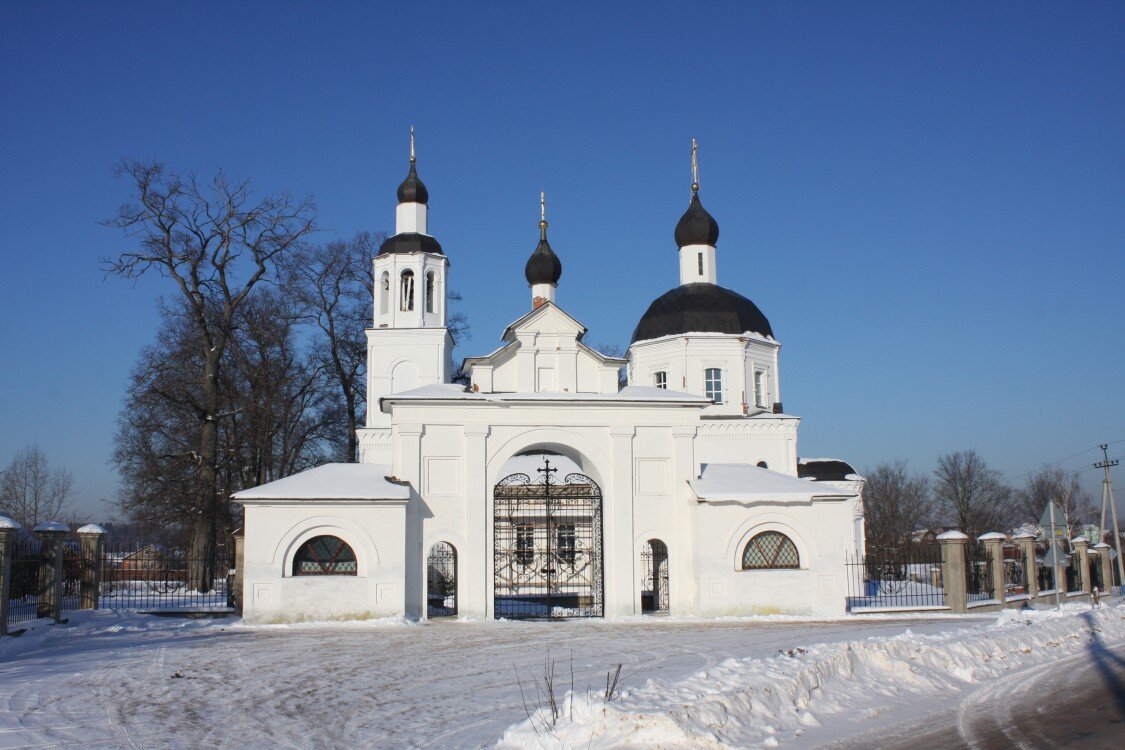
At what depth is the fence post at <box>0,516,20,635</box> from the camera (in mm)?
16016

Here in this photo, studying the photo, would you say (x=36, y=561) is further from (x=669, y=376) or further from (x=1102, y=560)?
Result: (x=1102, y=560)

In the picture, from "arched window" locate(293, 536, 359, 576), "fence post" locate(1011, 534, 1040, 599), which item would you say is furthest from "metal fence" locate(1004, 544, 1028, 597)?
"arched window" locate(293, 536, 359, 576)

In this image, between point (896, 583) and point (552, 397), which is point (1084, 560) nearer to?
point (896, 583)

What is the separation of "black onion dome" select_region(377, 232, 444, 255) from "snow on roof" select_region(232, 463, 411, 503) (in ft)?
41.7

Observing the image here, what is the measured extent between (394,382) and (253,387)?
6.41m

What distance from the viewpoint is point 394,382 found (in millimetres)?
33281

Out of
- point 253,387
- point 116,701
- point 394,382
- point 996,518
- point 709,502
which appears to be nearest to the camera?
point 116,701

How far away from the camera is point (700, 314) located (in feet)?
115

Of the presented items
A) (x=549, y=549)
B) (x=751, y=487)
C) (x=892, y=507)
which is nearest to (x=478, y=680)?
(x=549, y=549)

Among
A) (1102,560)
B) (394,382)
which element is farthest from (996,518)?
(394,382)

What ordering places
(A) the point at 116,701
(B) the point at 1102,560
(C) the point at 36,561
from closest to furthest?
(A) the point at 116,701
(C) the point at 36,561
(B) the point at 1102,560

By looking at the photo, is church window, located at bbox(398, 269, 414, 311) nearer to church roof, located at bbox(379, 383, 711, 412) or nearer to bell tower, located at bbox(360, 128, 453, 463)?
bell tower, located at bbox(360, 128, 453, 463)

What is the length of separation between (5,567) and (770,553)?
14926mm

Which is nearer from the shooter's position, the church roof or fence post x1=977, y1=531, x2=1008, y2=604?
the church roof
